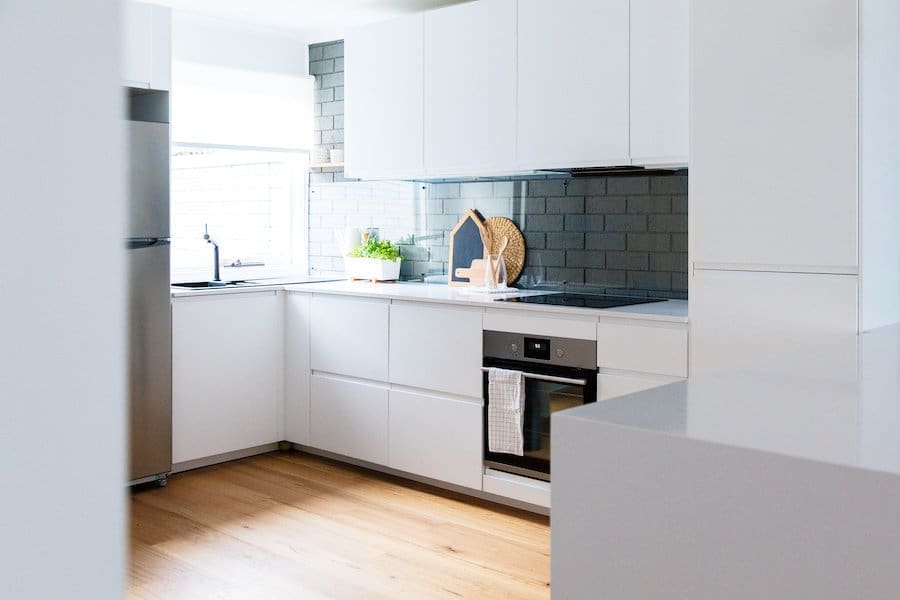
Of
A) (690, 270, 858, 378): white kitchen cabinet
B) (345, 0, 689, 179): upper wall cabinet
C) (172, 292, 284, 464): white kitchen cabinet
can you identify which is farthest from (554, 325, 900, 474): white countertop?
(172, 292, 284, 464): white kitchen cabinet

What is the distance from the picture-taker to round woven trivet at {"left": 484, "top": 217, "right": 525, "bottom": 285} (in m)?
4.60

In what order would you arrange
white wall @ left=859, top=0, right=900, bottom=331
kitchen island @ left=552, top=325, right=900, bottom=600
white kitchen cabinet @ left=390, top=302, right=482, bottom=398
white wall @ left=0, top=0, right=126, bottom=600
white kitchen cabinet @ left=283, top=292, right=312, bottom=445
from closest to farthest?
1. white wall @ left=0, top=0, right=126, bottom=600
2. kitchen island @ left=552, top=325, right=900, bottom=600
3. white wall @ left=859, top=0, right=900, bottom=331
4. white kitchen cabinet @ left=390, top=302, right=482, bottom=398
5. white kitchen cabinet @ left=283, top=292, right=312, bottom=445

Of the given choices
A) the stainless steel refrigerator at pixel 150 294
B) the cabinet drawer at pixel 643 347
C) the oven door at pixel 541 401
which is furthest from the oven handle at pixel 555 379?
the stainless steel refrigerator at pixel 150 294

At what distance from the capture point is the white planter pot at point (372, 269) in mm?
5039

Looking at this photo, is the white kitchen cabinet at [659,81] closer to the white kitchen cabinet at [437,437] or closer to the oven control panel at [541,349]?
the oven control panel at [541,349]

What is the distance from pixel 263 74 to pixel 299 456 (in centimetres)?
224

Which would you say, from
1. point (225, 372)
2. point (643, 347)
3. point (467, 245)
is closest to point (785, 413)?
point (643, 347)

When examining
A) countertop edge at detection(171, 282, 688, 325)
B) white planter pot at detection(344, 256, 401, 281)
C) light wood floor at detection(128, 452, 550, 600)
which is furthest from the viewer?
white planter pot at detection(344, 256, 401, 281)

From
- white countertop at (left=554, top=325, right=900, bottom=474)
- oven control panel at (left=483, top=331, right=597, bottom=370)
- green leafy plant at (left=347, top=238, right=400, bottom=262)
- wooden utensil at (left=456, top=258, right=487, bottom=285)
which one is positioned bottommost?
oven control panel at (left=483, top=331, right=597, bottom=370)

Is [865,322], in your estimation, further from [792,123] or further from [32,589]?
[32,589]

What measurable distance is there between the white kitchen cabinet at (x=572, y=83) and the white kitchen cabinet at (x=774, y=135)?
493mm

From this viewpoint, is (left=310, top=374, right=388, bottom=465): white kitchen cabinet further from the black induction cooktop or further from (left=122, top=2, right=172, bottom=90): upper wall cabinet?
(left=122, top=2, right=172, bottom=90): upper wall cabinet

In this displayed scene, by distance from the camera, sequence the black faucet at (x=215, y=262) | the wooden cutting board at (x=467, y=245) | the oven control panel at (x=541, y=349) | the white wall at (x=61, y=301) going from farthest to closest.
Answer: the black faucet at (x=215, y=262) → the wooden cutting board at (x=467, y=245) → the oven control panel at (x=541, y=349) → the white wall at (x=61, y=301)

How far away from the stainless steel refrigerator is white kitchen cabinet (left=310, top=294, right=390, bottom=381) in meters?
0.78
